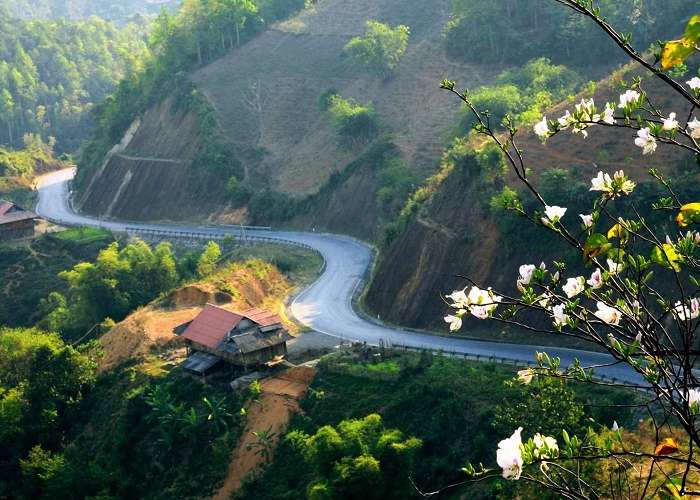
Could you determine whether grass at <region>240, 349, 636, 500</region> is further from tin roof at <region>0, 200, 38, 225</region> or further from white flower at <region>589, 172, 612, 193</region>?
tin roof at <region>0, 200, 38, 225</region>

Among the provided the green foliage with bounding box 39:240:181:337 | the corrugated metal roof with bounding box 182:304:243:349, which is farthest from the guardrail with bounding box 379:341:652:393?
the green foliage with bounding box 39:240:181:337

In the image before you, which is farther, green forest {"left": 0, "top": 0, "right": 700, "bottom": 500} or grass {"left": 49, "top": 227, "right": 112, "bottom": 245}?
grass {"left": 49, "top": 227, "right": 112, "bottom": 245}

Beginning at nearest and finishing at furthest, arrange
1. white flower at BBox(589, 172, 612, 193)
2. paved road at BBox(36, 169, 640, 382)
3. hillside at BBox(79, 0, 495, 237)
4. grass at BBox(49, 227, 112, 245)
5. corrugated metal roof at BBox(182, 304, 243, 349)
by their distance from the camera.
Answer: white flower at BBox(589, 172, 612, 193) < paved road at BBox(36, 169, 640, 382) < corrugated metal roof at BBox(182, 304, 243, 349) < hillside at BBox(79, 0, 495, 237) < grass at BBox(49, 227, 112, 245)

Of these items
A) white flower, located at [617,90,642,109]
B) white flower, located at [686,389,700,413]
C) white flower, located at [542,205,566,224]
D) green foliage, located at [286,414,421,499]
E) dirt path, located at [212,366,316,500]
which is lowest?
dirt path, located at [212,366,316,500]

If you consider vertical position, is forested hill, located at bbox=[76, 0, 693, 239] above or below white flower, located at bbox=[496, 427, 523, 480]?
below

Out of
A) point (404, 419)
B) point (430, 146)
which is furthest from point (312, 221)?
point (404, 419)

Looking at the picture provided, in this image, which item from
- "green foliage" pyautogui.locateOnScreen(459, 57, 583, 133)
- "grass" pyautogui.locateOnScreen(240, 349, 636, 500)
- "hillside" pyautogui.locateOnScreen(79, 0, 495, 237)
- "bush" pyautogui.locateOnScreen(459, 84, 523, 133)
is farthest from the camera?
"hillside" pyautogui.locateOnScreen(79, 0, 495, 237)

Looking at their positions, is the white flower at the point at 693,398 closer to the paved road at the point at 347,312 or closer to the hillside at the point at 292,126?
the paved road at the point at 347,312
